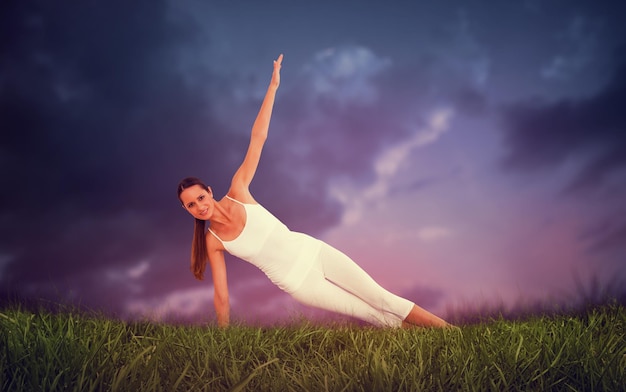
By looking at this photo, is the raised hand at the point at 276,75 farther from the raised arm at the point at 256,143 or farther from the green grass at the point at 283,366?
the green grass at the point at 283,366

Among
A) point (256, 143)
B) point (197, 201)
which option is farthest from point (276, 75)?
point (197, 201)

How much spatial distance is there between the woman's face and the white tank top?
0.95ft

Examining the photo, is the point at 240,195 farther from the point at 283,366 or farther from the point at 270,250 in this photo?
the point at 283,366

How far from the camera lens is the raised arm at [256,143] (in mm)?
5098

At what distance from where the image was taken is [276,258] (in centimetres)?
531

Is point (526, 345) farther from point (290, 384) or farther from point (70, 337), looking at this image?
point (70, 337)

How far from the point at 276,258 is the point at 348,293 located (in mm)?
867

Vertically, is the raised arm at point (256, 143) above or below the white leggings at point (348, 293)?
above

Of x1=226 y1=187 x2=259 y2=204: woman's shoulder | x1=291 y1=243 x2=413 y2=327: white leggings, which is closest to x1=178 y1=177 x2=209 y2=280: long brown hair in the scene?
x1=226 y1=187 x2=259 y2=204: woman's shoulder

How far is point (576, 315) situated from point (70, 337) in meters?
4.20

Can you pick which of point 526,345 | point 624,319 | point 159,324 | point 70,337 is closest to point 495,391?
point 526,345

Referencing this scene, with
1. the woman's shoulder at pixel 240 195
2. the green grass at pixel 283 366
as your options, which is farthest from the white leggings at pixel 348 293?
the green grass at pixel 283 366

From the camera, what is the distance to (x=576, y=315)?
4.66 meters

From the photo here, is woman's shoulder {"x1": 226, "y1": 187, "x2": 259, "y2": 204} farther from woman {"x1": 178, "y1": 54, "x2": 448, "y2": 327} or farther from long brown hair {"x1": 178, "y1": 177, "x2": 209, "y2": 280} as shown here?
long brown hair {"x1": 178, "y1": 177, "x2": 209, "y2": 280}
